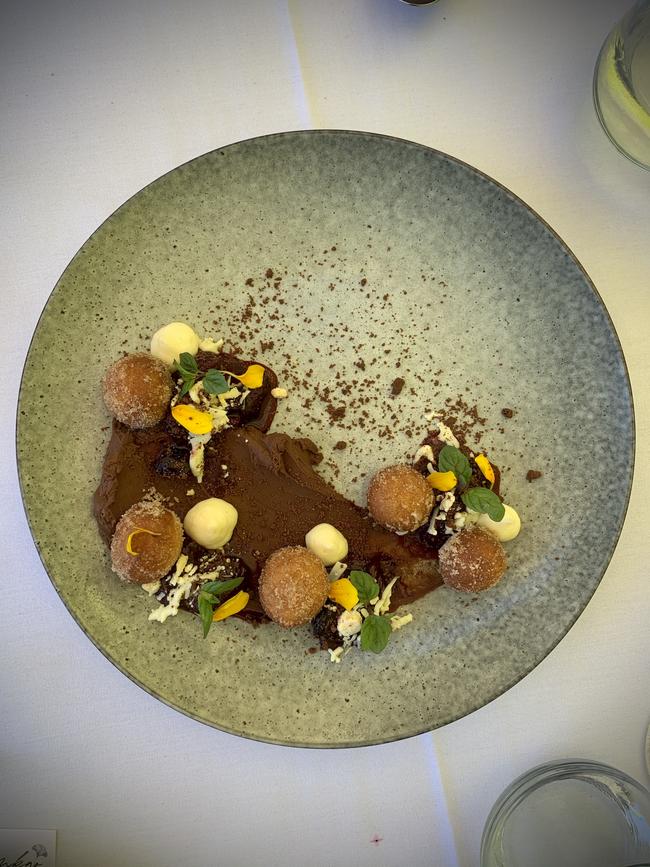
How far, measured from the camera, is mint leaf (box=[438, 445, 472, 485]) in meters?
0.99

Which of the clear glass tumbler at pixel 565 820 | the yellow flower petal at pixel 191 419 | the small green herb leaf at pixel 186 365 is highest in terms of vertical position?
the small green herb leaf at pixel 186 365

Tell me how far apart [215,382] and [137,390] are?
0.39ft

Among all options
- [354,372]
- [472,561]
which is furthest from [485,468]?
[354,372]

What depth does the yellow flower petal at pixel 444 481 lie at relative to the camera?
994mm

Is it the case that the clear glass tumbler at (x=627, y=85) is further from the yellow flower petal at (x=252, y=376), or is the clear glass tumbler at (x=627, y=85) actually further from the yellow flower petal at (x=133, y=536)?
the yellow flower petal at (x=133, y=536)

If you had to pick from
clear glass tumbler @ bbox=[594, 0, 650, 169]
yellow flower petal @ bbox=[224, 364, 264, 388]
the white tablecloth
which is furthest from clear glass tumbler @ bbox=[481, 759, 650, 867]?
clear glass tumbler @ bbox=[594, 0, 650, 169]

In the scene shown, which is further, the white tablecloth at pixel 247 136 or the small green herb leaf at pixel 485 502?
the white tablecloth at pixel 247 136

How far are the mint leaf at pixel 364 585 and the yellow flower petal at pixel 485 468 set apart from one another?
0.82 feet

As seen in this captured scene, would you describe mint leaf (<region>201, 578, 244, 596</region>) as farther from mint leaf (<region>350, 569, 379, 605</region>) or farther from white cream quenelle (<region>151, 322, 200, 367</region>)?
white cream quenelle (<region>151, 322, 200, 367</region>)

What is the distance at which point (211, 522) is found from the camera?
979 mm

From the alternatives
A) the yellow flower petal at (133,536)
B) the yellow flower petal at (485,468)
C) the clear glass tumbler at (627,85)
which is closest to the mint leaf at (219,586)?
the yellow flower petal at (133,536)

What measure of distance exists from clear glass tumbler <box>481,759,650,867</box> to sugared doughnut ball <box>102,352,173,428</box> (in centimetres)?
87

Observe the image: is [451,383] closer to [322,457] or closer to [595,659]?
[322,457]

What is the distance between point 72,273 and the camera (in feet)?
3.24
